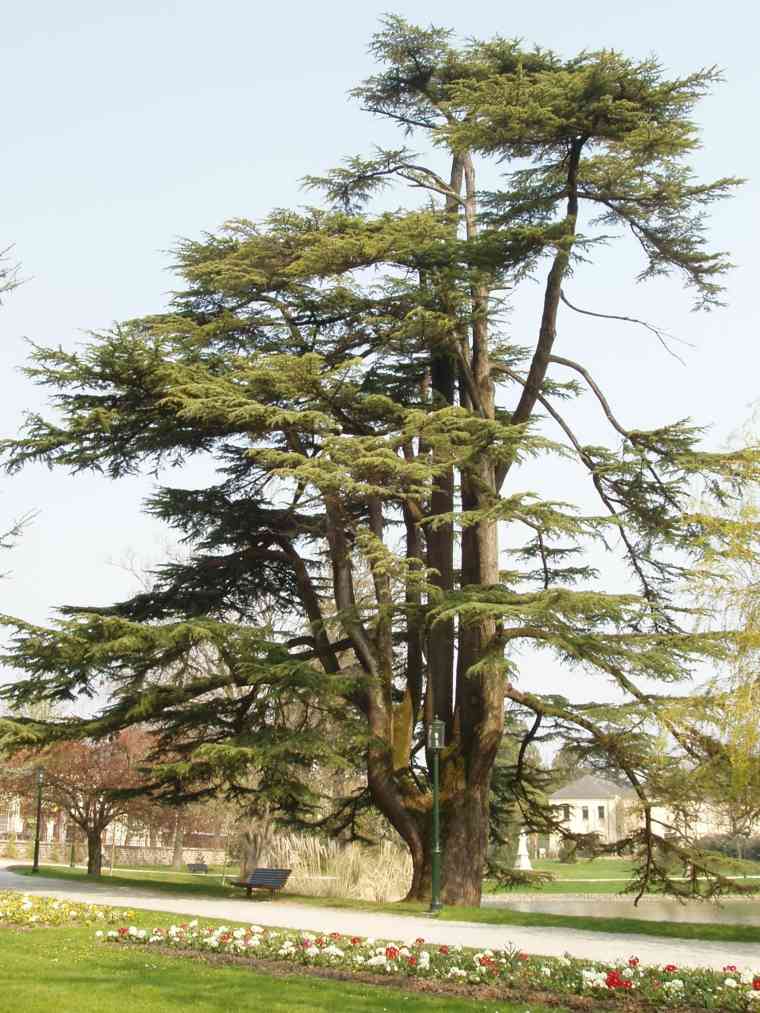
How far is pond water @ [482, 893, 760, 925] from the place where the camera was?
28031 mm

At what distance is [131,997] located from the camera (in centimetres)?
800

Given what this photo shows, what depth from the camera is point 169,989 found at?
8320 mm

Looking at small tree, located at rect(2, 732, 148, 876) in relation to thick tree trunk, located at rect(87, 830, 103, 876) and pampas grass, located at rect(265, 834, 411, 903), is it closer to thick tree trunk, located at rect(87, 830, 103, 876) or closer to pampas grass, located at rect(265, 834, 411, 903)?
thick tree trunk, located at rect(87, 830, 103, 876)

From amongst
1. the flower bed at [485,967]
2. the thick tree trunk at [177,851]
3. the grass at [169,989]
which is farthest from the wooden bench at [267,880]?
the thick tree trunk at [177,851]

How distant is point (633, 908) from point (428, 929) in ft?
67.4

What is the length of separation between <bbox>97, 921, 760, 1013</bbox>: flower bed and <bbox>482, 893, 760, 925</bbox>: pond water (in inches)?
656

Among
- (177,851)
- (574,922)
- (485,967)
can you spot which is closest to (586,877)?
(177,851)

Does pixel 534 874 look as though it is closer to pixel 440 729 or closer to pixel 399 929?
pixel 440 729

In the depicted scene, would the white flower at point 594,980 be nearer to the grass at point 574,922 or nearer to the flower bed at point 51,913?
the grass at point 574,922

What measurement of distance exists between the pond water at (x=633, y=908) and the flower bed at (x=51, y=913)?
48.8 feet

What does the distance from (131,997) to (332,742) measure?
33.8ft

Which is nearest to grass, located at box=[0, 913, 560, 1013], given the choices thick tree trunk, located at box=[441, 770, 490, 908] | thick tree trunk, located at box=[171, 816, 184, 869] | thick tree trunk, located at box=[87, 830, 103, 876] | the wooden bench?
thick tree trunk, located at box=[441, 770, 490, 908]

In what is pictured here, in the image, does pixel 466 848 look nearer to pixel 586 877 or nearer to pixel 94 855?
pixel 94 855

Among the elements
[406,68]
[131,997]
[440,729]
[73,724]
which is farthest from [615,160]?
[131,997]
